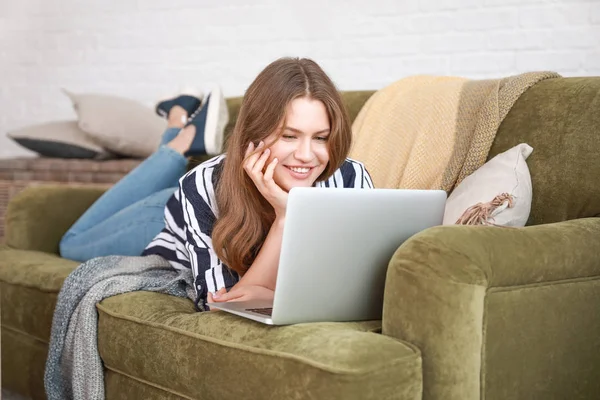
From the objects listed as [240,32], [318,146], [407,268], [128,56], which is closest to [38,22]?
[128,56]

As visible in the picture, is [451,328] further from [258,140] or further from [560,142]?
[560,142]

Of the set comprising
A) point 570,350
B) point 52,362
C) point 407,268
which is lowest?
point 52,362

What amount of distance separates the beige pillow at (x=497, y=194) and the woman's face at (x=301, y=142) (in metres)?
0.36

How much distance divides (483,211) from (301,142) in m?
0.43

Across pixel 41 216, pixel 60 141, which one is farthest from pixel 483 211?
pixel 60 141

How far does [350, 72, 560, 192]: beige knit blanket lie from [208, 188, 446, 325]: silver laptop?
0.54m

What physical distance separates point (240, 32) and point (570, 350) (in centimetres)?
281

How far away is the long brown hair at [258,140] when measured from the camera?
1.89 metres

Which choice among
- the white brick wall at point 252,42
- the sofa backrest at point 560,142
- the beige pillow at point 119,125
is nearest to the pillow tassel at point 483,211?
the sofa backrest at point 560,142

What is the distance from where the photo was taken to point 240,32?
4207 millimetres

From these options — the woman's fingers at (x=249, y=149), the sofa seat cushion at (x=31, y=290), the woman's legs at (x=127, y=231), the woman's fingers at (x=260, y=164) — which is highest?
the woman's fingers at (x=249, y=149)

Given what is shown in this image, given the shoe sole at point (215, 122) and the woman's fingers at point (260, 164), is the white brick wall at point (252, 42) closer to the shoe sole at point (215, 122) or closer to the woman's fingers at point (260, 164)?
the shoe sole at point (215, 122)

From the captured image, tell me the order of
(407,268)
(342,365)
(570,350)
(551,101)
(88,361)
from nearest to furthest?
(342,365) → (407,268) → (570,350) → (88,361) → (551,101)

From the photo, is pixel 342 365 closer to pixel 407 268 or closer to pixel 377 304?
pixel 407 268
